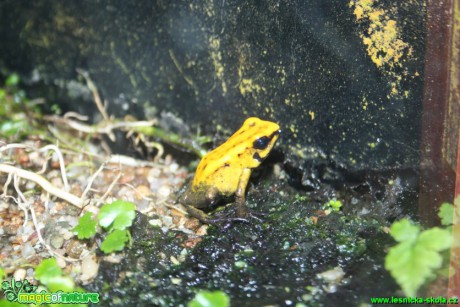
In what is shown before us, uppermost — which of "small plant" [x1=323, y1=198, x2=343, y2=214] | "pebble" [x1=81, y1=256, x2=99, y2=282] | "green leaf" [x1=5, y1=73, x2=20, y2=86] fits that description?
"green leaf" [x1=5, y1=73, x2=20, y2=86]

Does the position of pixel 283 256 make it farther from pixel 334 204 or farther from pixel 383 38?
pixel 383 38

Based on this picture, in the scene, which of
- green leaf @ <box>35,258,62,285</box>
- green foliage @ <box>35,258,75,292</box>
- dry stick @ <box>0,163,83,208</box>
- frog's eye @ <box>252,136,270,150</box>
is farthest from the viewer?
dry stick @ <box>0,163,83,208</box>

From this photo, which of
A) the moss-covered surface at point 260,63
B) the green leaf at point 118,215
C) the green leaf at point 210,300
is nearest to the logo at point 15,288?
the green leaf at point 118,215

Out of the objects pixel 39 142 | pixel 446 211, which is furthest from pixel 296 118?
pixel 39 142

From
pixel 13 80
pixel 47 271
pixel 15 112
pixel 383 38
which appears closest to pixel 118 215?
pixel 47 271

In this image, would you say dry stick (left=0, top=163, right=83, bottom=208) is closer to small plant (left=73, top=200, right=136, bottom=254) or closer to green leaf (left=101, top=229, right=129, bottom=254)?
small plant (left=73, top=200, right=136, bottom=254)

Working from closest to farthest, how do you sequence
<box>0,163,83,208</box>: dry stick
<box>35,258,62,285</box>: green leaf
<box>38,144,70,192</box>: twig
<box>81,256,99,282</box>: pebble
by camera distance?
1. <box>35,258,62,285</box>: green leaf
2. <box>81,256,99,282</box>: pebble
3. <box>0,163,83,208</box>: dry stick
4. <box>38,144,70,192</box>: twig

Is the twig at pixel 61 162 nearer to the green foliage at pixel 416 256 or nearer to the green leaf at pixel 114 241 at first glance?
the green leaf at pixel 114 241

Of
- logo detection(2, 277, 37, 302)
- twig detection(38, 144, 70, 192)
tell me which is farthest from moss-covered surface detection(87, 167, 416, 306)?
twig detection(38, 144, 70, 192)

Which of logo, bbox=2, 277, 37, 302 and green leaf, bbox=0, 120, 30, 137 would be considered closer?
logo, bbox=2, 277, 37, 302
